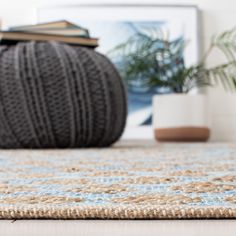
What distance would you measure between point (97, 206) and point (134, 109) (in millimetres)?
1408

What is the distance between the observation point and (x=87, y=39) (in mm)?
962

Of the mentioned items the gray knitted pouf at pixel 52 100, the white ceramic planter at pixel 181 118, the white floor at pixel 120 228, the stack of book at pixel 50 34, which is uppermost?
the stack of book at pixel 50 34

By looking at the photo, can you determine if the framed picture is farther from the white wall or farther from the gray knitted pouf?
the gray knitted pouf

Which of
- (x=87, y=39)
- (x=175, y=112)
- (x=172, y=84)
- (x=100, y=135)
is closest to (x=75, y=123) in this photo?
(x=100, y=135)

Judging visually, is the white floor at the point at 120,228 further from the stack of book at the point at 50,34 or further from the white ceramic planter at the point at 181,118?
the white ceramic planter at the point at 181,118

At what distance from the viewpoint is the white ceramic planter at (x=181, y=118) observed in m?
1.31

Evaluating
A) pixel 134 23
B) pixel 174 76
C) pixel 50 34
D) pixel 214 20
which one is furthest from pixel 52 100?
pixel 214 20

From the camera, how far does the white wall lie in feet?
5.51

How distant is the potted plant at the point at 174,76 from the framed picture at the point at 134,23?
0.05 ft

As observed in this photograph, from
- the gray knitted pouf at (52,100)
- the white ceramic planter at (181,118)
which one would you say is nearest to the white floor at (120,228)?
the gray knitted pouf at (52,100)

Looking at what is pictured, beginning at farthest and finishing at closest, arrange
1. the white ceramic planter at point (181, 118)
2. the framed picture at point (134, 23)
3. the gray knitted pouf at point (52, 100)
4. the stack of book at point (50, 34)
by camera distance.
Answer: the framed picture at point (134, 23)
the white ceramic planter at point (181, 118)
the stack of book at point (50, 34)
the gray knitted pouf at point (52, 100)

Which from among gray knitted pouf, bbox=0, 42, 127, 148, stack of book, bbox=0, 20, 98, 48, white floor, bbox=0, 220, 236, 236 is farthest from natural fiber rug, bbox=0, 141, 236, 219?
stack of book, bbox=0, 20, 98, 48

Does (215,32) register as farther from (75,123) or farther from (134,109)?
(75,123)

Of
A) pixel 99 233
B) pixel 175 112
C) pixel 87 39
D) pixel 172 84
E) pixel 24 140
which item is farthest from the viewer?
pixel 172 84
